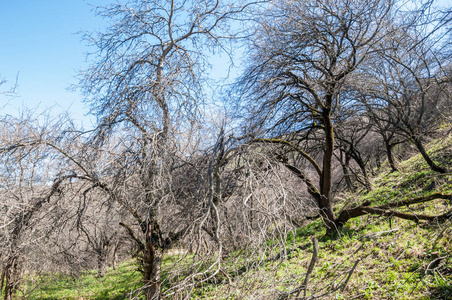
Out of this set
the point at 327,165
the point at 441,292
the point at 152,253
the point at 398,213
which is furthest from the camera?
the point at 327,165

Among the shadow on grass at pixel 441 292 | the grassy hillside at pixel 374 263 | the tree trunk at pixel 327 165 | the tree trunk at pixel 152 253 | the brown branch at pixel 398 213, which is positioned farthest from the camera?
the tree trunk at pixel 327 165

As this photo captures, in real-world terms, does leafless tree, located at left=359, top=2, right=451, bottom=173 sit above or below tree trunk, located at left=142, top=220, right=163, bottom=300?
above

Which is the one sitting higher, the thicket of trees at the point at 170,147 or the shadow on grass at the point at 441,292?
the thicket of trees at the point at 170,147

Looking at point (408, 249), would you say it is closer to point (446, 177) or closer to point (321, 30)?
point (446, 177)

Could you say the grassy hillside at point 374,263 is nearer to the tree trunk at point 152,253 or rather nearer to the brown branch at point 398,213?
the brown branch at point 398,213

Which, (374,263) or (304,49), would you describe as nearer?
(374,263)

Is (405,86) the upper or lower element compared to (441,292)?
upper

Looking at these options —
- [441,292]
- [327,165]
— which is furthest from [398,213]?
[441,292]

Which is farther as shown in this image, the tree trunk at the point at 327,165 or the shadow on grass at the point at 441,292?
the tree trunk at the point at 327,165

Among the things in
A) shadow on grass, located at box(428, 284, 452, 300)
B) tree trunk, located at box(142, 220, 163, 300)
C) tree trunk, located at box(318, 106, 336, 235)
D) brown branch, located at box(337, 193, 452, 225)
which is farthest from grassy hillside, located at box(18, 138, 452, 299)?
tree trunk, located at box(318, 106, 336, 235)

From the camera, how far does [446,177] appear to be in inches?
297

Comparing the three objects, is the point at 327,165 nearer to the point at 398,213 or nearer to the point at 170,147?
the point at 398,213

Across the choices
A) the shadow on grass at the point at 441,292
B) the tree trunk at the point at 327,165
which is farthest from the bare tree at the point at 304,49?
the shadow on grass at the point at 441,292

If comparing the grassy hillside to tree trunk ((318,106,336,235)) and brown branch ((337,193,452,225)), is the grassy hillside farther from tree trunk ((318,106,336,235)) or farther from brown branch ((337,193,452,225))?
tree trunk ((318,106,336,235))
